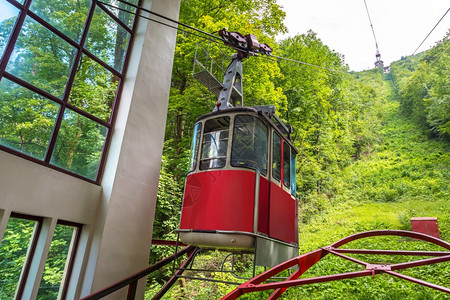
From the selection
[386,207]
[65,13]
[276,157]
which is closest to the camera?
[65,13]

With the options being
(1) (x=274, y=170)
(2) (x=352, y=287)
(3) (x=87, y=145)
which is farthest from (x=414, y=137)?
(3) (x=87, y=145)

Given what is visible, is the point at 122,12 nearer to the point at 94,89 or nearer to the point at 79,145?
the point at 94,89

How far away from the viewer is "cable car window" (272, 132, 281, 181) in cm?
467

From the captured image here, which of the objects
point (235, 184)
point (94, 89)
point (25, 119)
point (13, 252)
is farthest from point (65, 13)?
point (235, 184)

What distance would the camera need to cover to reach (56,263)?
3990 mm

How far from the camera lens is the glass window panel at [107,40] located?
489 cm

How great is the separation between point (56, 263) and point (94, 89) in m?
2.87

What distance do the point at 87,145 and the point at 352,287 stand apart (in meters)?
6.69

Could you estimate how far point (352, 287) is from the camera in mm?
6621

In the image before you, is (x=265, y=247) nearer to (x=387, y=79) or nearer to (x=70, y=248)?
(x=70, y=248)

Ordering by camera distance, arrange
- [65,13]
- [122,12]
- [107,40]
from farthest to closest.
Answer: [122,12]
[107,40]
[65,13]

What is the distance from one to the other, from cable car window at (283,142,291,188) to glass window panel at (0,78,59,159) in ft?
12.9

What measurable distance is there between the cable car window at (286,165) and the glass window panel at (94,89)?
3.40 m

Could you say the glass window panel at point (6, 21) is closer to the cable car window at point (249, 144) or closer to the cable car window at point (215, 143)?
the cable car window at point (215, 143)
